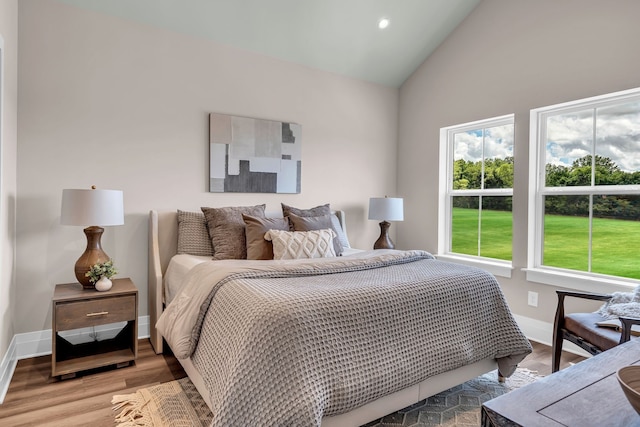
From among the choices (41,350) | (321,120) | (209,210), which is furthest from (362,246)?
(41,350)

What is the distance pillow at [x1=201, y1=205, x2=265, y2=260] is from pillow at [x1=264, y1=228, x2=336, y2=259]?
0.24m

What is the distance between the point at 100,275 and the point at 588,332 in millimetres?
2965

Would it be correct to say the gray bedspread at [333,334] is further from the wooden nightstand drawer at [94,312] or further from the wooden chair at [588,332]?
the wooden nightstand drawer at [94,312]

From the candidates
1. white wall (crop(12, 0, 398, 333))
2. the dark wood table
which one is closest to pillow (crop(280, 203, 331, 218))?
white wall (crop(12, 0, 398, 333))

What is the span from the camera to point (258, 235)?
113 inches

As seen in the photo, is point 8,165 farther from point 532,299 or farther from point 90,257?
point 532,299

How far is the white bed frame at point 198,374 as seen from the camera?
66.1 inches

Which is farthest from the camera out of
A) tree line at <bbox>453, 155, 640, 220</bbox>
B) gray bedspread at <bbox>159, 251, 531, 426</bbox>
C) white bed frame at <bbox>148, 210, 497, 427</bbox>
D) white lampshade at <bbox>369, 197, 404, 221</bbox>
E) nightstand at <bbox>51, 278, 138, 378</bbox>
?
white lampshade at <bbox>369, 197, 404, 221</bbox>

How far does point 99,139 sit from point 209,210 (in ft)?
3.19

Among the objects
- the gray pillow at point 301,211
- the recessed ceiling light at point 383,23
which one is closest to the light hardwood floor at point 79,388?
the gray pillow at point 301,211

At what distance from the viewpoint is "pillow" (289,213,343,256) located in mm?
3116

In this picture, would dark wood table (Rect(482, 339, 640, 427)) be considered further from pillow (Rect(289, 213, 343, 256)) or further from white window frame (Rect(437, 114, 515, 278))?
white window frame (Rect(437, 114, 515, 278))

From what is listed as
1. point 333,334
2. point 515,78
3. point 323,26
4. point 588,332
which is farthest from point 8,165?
point 515,78

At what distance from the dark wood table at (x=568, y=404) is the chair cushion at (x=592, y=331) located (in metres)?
0.94
